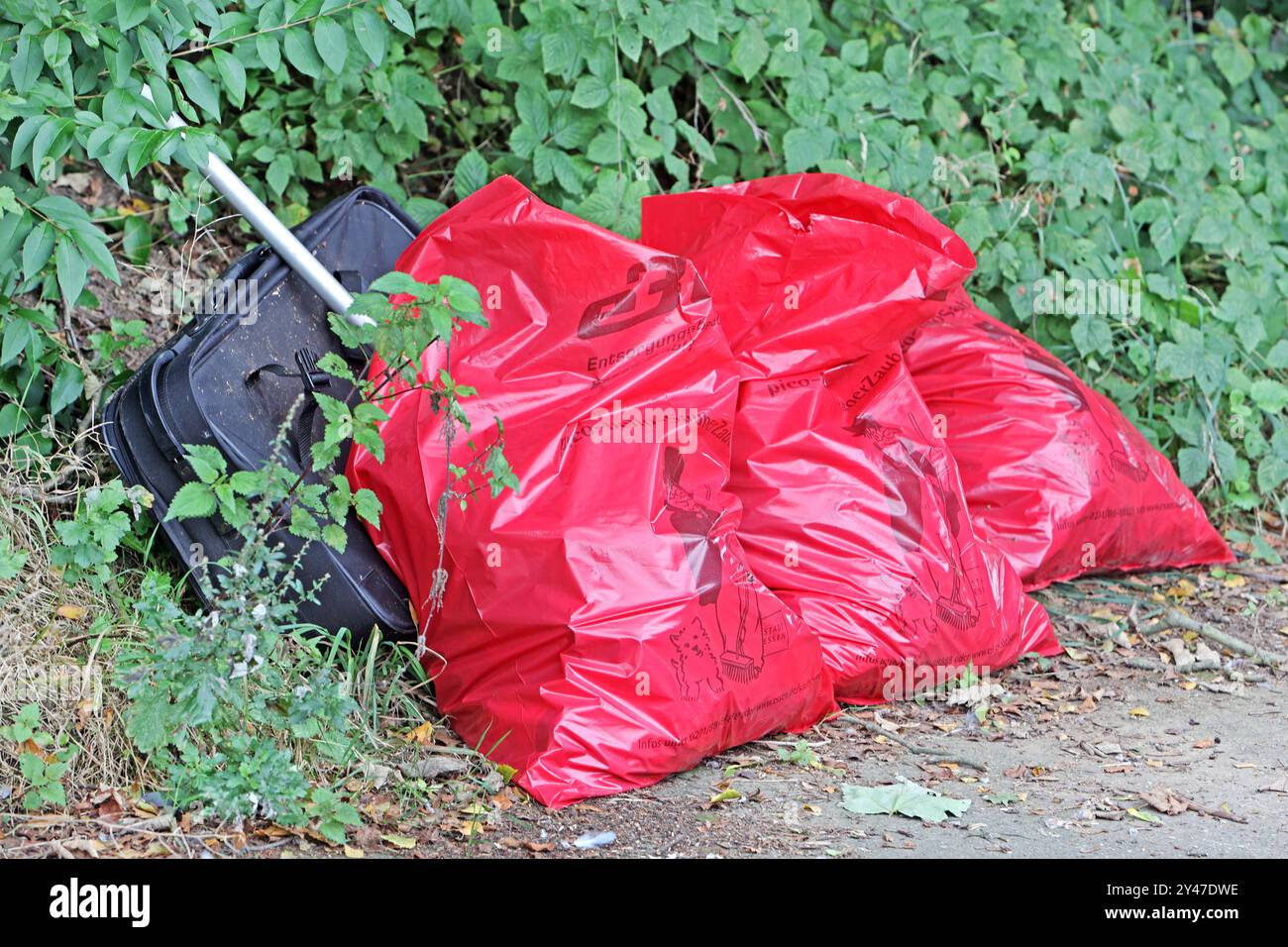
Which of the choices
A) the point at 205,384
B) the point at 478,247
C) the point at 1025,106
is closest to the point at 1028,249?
the point at 1025,106

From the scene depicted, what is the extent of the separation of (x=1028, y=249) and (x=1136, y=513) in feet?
2.85

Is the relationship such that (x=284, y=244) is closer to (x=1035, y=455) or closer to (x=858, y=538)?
(x=858, y=538)

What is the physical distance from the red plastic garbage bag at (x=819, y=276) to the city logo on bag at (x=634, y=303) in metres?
0.21

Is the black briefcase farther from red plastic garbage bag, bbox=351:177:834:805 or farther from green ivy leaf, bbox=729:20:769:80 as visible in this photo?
green ivy leaf, bbox=729:20:769:80

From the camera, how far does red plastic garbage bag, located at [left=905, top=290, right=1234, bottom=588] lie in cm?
294

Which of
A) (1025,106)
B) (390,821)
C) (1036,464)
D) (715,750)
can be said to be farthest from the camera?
(1025,106)

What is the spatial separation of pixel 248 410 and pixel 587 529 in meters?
0.67

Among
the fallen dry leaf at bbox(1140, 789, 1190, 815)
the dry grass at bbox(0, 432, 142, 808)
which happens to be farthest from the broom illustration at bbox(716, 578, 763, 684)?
the dry grass at bbox(0, 432, 142, 808)

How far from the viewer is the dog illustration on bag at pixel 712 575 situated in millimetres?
2240

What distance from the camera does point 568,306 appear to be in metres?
2.38

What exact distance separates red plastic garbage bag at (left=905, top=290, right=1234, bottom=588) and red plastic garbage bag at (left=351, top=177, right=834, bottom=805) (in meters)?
0.77

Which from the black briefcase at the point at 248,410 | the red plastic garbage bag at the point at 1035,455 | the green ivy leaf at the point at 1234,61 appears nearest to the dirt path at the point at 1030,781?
the red plastic garbage bag at the point at 1035,455

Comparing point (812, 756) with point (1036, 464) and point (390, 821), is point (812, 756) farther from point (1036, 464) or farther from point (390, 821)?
point (1036, 464)

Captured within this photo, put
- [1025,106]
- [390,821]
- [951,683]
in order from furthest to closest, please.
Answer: [1025,106] < [951,683] < [390,821]
